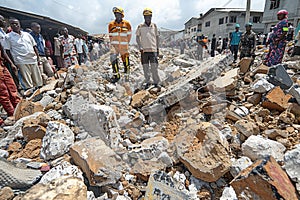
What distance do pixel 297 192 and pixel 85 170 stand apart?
1593 mm

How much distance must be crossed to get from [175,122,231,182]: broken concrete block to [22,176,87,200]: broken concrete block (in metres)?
0.90

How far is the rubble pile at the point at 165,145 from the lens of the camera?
1.25 metres

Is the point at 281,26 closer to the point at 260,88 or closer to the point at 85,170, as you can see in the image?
the point at 260,88

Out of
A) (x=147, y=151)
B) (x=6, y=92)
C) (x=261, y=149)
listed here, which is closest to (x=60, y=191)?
(x=147, y=151)

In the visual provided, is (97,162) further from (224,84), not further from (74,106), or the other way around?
(224,84)

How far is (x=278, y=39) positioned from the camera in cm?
336

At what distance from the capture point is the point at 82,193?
1193 millimetres

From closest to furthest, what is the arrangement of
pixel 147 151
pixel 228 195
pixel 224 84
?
pixel 228 195
pixel 147 151
pixel 224 84

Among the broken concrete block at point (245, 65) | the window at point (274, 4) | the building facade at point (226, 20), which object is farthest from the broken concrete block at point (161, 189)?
the building facade at point (226, 20)

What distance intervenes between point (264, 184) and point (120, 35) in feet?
11.2

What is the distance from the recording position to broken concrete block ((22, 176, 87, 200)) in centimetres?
113

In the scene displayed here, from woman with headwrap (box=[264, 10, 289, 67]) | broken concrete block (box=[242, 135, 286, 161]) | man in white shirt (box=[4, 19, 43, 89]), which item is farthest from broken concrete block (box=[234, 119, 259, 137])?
man in white shirt (box=[4, 19, 43, 89])

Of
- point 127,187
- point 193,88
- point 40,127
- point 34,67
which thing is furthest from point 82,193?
point 34,67

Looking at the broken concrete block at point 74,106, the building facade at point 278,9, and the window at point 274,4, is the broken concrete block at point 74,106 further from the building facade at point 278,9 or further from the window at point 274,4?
the window at point 274,4
